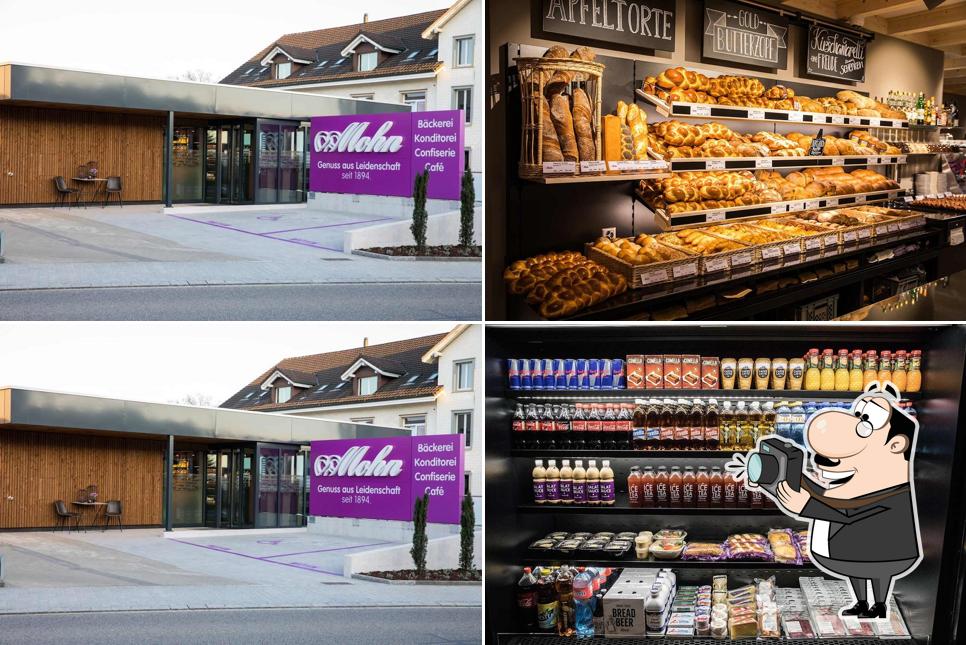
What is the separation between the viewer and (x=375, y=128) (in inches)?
220

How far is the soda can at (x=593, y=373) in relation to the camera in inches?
176

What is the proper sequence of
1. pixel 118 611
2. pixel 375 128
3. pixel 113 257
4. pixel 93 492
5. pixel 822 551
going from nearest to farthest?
pixel 822 551, pixel 113 257, pixel 375 128, pixel 118 611, pixel 93 492

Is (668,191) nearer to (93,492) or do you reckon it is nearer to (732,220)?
(732,220)

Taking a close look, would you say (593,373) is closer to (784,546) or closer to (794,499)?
(794,499)

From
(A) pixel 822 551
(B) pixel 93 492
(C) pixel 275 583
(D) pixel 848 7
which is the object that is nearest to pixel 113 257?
(C) pixel 275 583

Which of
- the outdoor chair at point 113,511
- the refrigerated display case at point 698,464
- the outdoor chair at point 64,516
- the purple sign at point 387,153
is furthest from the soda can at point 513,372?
the outdoor chair at point 113,511

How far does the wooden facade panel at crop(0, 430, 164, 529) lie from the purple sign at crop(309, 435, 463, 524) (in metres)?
3.39

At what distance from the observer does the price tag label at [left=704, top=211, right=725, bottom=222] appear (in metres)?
4.48

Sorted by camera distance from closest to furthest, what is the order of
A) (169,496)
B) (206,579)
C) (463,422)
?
(463,422)
(206,579)
(169,496)

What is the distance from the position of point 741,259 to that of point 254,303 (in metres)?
2.84

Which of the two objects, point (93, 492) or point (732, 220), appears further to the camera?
point (93, 492)

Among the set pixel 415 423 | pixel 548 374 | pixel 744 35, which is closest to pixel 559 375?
pixel 548 374

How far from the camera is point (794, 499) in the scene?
4219 mm

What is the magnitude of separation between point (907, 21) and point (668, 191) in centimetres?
214
